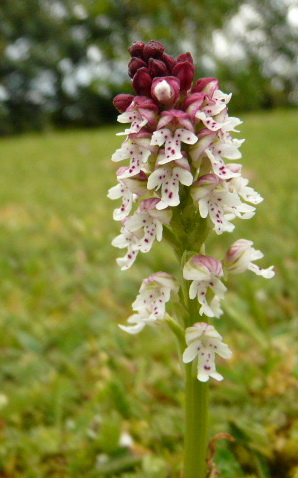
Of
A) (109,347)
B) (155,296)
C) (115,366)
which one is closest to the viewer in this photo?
(155,296)

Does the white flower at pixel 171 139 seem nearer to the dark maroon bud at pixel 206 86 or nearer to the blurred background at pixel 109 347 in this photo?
the dark maroon bud at pixel 206 86

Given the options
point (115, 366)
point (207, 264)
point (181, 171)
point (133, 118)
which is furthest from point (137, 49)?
point (115, 366)

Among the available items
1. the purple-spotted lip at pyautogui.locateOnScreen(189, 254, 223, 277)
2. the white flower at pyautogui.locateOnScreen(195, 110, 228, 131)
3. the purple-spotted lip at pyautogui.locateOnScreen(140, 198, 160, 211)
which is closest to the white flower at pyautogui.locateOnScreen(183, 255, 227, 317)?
the purple-spotted lip at pyautogui.locateOnScreen(189, 254, 223, 277)

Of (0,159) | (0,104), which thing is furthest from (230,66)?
(0,159)

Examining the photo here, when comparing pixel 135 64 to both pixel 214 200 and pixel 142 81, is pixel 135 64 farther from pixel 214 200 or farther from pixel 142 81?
pixel 214 200

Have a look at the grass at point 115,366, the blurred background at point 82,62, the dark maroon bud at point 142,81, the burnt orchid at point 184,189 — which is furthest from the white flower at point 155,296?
the blurred background at point 82,62

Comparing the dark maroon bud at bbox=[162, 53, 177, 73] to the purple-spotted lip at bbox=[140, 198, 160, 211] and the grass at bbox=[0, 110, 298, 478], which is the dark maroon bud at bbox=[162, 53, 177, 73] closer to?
the purple-spotted lip at bbox=[140, 198, 160, 211]

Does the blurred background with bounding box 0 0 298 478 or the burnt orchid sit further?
the blurred background with bounding box 0 0 298 478
